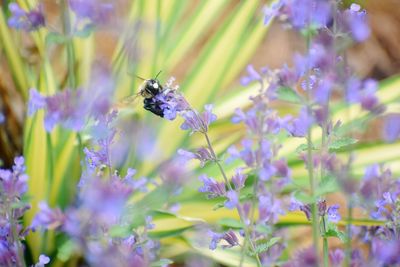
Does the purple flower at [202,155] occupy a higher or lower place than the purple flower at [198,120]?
lower

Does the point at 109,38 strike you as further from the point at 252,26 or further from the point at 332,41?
the point at 332,41

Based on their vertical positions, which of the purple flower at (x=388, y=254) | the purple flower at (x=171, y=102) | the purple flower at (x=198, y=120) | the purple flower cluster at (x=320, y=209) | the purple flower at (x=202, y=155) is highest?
the purple flower at (x=171, y=102)

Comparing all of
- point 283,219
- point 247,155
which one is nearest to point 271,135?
point 247,155

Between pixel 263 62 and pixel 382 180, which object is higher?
pixel 263 62

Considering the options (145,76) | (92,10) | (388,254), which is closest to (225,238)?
(388,254)

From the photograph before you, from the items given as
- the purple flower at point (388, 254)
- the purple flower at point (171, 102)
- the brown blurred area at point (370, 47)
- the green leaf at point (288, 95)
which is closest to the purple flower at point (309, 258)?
the purple flower at point (388, 254)

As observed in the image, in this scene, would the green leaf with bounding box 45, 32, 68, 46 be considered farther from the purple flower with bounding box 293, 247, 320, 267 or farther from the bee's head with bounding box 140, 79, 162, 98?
the purple flower with bounding box 293, 247, 320, 267

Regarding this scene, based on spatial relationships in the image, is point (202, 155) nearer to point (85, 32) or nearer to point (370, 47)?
point (85, 32)

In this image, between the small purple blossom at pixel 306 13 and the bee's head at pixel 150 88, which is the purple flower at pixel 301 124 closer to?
the small purple blossom at pixel 306 13

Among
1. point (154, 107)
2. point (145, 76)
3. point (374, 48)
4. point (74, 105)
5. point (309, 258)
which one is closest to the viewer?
point (309, 258)
